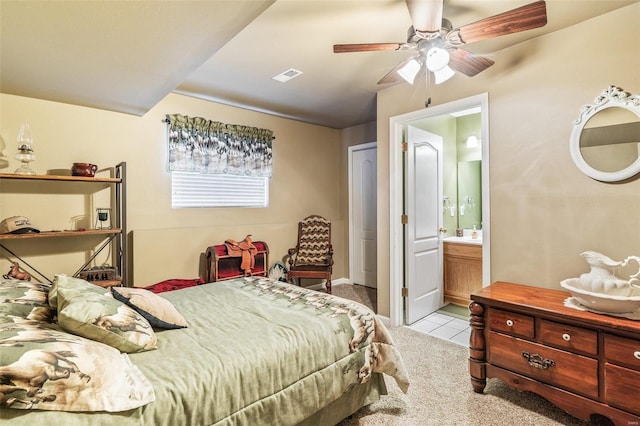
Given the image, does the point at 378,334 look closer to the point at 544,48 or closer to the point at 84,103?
the point at 544,48

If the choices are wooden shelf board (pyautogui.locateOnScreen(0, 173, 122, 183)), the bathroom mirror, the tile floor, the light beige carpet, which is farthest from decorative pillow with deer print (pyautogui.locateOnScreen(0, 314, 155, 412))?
the bathroom mirror

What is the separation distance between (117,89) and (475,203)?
437 centimetres

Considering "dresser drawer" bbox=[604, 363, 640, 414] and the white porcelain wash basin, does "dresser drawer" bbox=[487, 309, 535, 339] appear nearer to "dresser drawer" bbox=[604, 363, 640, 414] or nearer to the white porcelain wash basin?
"dresser drawer" bbox=[604, 363, 640, 414]

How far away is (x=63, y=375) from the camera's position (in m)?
0.98

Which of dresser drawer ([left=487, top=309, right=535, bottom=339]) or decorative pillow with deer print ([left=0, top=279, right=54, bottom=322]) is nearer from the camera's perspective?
decorative pillow with deer print ([left=0, top=279, right=54, bottom=322])

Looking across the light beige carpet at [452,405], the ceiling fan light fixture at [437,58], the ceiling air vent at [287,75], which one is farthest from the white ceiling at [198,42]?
the light beige carpet at [452,405]

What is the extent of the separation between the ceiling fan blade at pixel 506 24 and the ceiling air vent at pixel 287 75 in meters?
1.48

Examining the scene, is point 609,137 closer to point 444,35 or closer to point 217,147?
point 444,35

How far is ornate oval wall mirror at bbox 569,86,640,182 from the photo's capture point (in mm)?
2014

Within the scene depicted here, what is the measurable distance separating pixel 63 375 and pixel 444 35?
241cm

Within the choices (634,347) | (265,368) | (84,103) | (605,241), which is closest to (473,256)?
(605,241)

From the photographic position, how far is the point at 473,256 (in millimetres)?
3877

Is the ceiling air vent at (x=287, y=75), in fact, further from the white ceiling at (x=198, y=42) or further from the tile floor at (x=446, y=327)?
the tile floor at (x=446, y=327)

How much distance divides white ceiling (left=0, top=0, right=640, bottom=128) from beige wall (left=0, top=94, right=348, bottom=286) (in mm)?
222
